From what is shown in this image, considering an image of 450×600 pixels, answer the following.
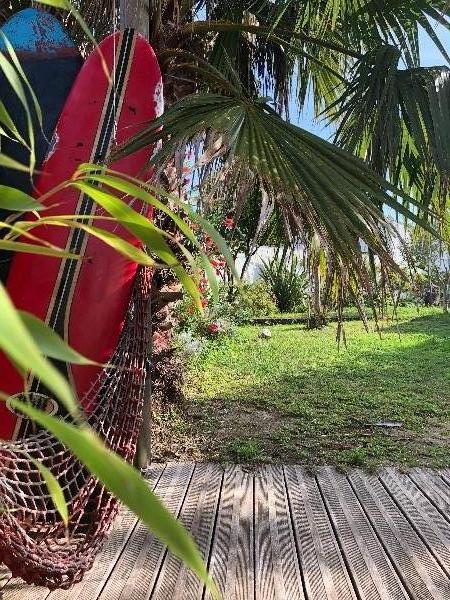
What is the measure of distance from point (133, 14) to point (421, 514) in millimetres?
2556

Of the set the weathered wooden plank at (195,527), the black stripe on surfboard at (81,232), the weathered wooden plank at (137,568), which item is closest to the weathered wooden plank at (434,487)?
the weathered wooden plank at (195,527)

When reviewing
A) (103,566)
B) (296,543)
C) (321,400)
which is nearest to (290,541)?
(296,543)

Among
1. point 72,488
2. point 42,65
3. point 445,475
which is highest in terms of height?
point 42,65

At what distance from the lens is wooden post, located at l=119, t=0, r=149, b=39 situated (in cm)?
287

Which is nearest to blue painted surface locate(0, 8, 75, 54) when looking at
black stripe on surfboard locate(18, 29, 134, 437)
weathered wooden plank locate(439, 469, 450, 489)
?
black stripe on surfboard locate(18, 29, 134, 437)

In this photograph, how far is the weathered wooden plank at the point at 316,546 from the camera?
1937 mm

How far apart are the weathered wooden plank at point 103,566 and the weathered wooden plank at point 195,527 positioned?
182 millimetres

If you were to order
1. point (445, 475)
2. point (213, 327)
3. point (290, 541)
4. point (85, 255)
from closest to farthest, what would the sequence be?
1. point (85, 255)
2. point (290, 541)
3. point (445, 475)
4. point (213, 327)

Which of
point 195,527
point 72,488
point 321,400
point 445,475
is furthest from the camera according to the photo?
point 321,400

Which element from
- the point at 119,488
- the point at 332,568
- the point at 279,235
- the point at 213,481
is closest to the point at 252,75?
the point at 279,235

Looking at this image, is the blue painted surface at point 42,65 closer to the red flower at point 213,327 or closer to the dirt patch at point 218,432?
the dirt patch at point 218,432

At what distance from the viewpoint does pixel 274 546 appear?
7.36ft

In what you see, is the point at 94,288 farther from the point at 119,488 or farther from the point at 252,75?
the point at 252,75

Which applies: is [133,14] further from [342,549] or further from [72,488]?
[342,549]
